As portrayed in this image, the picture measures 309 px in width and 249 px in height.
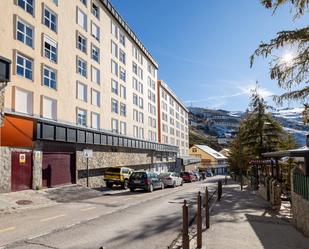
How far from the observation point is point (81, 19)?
3434 cm

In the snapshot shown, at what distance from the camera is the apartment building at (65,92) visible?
898 inches

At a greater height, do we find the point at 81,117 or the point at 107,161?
the point at 81,117

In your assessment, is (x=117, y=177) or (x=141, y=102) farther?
(x=141, y=102)

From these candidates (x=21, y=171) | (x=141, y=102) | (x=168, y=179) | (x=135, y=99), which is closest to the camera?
(x=21, y=171)

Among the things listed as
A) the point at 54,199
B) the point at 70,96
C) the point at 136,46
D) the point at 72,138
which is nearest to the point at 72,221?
the point at 54,199

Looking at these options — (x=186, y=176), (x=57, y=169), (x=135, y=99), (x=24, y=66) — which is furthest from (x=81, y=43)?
(x=186, y=176)

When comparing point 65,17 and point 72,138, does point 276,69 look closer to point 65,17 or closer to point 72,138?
point 72,138

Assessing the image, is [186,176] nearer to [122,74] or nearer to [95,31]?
[122,74]

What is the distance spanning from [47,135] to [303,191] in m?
18.7

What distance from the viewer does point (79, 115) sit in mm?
32812

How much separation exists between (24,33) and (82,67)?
9.52 m

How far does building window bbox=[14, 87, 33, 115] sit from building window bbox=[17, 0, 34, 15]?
19.7 feet

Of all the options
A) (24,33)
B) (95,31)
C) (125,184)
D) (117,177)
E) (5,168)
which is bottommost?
(125,184)

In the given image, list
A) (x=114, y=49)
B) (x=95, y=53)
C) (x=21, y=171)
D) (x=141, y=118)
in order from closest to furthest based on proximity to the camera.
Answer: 1. (x=21, y=171)
2. (x=95, y=53)
3. (x=114, y=49)
4. (x=141, y=118)
